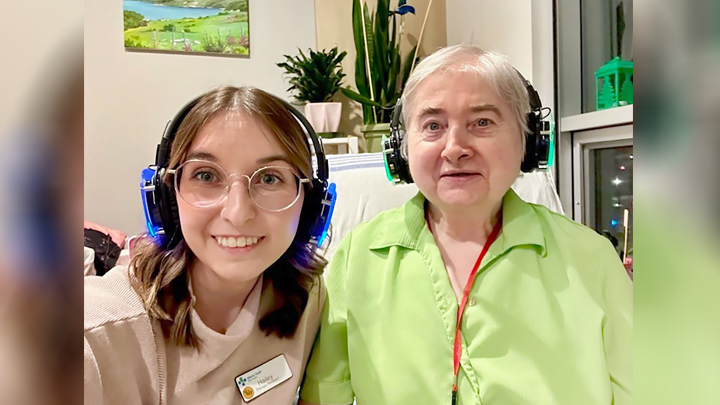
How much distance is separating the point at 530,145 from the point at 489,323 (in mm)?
454

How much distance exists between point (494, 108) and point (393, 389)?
673mm

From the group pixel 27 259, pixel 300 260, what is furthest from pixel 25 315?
pixel 300 260

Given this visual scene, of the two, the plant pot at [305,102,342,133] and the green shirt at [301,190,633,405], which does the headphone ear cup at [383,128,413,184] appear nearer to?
the green shirt at [301,190,633,405]

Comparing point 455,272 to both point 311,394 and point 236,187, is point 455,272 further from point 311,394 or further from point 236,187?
point 236,187

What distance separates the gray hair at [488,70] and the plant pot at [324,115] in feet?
5.50

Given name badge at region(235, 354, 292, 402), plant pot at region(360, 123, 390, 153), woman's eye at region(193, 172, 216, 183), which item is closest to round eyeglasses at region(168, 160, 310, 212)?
woman's eye at region(193, 172, 216, 183)

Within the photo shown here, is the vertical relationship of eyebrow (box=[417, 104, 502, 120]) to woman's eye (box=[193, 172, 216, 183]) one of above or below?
above

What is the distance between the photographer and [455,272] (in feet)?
3.84

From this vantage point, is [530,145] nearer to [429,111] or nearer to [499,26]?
[429,111]

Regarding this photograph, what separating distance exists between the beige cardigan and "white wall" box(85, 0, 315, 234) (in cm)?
195

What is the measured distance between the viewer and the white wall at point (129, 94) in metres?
2.72

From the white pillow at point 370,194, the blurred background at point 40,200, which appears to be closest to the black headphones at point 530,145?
the white pillow at point 370,194

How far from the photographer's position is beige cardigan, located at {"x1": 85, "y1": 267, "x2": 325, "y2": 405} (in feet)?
2.83

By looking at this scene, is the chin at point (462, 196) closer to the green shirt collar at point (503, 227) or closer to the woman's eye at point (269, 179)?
the green shirt collar at point (503, 227)
